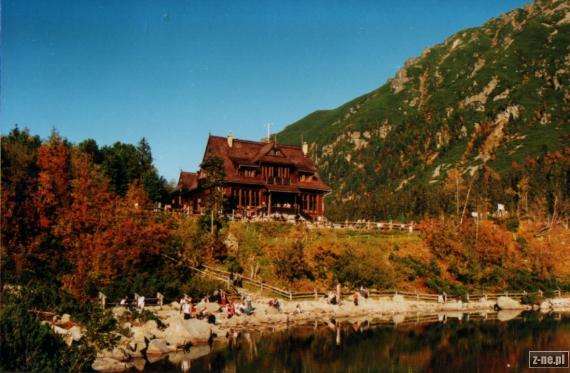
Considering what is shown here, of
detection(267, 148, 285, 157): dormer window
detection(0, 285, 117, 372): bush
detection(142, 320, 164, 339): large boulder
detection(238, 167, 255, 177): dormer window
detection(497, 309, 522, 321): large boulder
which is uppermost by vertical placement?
detection(267, 148, 285, 157): dormer window

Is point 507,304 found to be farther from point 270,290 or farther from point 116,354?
point 116,354

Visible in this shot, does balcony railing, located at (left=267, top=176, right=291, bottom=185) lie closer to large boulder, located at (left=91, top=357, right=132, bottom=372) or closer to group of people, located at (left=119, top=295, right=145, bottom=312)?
group of people, located at (left=119, top=295, right=145, bottom=312)

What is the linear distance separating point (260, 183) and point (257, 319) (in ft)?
90.3

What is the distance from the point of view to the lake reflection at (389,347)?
29542mm

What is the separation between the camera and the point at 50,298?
34.9 m

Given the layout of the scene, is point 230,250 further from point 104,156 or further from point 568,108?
point 568,108

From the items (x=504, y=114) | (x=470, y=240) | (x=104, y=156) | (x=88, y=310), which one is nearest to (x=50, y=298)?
(x=88, y=310)

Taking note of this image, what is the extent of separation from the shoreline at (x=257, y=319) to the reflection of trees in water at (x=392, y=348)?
2.29 m

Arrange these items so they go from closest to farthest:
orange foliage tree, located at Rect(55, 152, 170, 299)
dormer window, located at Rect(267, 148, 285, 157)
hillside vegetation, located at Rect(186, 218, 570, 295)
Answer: orange foliage tree, located at Rect(55, 152, 170, 299) → hillside vegetation, located at Rect(186, 218, 570, 295) → dormer window, located at Rect(267, 148, 285, 157)

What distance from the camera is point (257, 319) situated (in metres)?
41.8

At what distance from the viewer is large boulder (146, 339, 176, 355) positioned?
3155 centimetres

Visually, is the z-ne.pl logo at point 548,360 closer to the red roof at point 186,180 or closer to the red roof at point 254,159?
the red roof at point 254,159

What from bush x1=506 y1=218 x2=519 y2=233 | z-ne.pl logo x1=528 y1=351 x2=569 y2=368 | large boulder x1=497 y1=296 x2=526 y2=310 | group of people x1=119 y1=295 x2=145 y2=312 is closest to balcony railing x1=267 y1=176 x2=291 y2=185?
large boulder x1=497 y1=296 x2=526 y2=310

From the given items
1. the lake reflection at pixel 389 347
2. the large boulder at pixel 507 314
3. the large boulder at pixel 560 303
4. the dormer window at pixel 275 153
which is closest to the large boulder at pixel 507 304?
the large boulder at pixel 507 314
